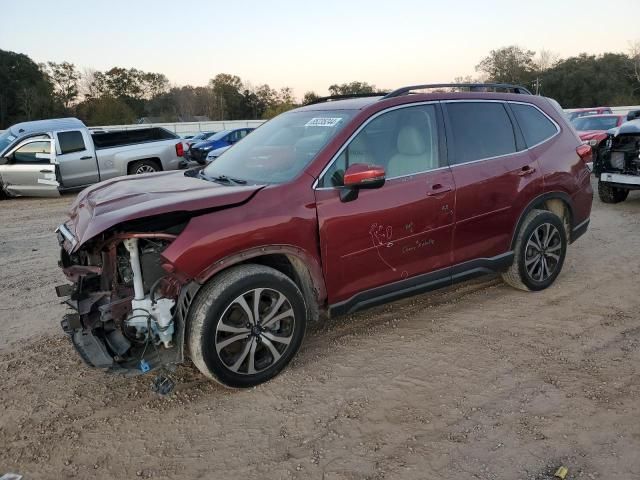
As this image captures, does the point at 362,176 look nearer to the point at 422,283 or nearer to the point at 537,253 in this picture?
the point at 422,283

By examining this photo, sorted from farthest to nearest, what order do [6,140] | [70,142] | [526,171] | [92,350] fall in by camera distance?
[6,140]
[70,142]
[526,171]
[92,350]

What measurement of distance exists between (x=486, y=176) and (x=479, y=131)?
411 millimetres

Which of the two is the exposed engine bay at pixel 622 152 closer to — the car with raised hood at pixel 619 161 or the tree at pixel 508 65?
the car with raised hood at pixel 619 161

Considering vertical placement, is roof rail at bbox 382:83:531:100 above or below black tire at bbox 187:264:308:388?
above

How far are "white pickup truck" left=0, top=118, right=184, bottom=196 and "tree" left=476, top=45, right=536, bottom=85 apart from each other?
67.0 metres

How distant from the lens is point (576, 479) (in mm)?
2594

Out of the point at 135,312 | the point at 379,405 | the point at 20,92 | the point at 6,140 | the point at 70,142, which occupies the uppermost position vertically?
the point at 20,92

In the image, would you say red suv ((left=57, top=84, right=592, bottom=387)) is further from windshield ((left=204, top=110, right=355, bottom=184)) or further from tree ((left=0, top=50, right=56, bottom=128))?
tree ((left=0, top=50, right=56, bottom=128))

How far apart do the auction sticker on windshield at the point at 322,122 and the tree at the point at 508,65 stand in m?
73.8

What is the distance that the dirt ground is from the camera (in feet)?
9.14

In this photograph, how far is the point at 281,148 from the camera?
13.6 feet

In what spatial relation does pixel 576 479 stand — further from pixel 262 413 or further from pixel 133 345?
pixel 133 345

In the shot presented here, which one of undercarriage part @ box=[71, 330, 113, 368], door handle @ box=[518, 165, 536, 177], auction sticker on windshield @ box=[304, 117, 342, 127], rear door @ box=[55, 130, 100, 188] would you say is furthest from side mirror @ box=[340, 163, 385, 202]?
rear door @ box=[55, 130, 100, 188]

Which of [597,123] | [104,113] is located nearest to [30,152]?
[597,123]
